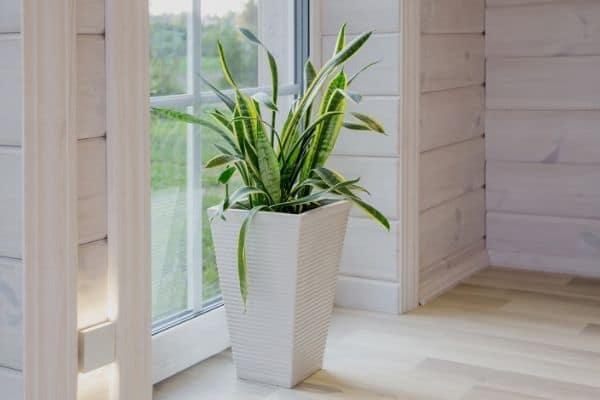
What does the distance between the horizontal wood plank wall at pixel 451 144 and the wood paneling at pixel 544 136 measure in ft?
0.20

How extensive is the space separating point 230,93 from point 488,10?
4.64 feet

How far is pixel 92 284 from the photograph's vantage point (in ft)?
6.25

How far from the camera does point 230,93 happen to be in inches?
107

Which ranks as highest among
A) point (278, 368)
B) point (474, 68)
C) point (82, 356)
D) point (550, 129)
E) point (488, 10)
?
point (488, 10)

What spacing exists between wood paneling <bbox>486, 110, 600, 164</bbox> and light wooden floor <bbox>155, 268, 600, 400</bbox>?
537mm

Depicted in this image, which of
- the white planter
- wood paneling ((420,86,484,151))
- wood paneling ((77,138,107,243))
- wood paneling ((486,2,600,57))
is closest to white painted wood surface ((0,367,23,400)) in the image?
wood paneling ((77,138,107,243))

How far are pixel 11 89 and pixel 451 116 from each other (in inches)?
78.3

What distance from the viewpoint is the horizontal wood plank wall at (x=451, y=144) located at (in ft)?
10.5

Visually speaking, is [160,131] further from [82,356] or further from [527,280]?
[527,280]

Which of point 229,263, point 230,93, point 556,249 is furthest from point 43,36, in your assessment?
point 556,249

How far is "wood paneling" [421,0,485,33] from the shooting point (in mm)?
3154

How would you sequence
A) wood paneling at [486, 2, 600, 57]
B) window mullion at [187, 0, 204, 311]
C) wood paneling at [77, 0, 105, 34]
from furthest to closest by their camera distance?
wood paneling at [486, 2, 600, 57]
window mullion at [187, 0, 204, 311]
wood paneling at [77, 0, 105, 34]

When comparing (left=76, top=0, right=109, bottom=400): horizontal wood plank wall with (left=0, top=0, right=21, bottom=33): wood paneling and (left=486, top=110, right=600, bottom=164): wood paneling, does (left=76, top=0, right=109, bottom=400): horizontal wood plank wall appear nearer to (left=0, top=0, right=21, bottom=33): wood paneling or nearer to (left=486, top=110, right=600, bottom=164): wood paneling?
(left=0, top=0, right=21, bottom=33): wood paneling

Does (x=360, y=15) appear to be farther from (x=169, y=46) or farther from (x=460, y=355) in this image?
(x=460, y=355)
